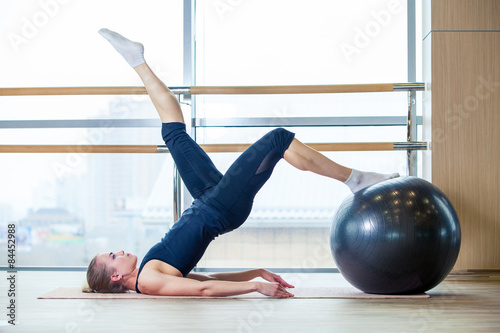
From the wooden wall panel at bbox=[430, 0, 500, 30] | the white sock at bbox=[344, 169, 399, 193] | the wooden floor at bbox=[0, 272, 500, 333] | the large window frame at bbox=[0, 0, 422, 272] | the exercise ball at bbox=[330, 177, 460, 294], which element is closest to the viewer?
the wooden floor at bbox=[0, 272, 500, 333]

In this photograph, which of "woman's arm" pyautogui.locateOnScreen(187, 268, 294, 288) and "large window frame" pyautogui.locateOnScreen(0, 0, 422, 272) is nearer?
"woman's arm" pyautogui.locateOnScreen(187, 268, 294, 288)

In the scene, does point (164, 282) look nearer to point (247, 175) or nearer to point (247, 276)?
point (247, 276)

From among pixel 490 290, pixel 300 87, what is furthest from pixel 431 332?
pixel 300 87

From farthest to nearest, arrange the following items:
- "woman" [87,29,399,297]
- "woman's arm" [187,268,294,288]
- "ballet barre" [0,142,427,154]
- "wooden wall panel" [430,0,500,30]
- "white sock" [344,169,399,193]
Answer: "wooden wall panel" [430,0,500,30], "ballet barre" [0,142,427,154], "woman's arm" [187,268,294,288], "white sock" [344,169,399,193], "woman" [87,29,399,297]

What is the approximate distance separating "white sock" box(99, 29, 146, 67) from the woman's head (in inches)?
36.8

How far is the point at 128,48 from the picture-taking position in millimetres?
2557

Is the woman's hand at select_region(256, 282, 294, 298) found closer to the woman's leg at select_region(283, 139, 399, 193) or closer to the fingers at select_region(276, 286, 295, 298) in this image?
the fingers at select_region(276, 286, 295, 298)

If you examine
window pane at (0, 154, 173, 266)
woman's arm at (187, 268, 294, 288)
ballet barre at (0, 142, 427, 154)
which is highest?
ballet barre at (0, 142, 427, 154)

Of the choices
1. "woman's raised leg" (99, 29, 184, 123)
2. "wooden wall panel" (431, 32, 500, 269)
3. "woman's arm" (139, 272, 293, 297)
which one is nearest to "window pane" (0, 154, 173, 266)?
"woman's raised leg" (99, 29, 184, 123)

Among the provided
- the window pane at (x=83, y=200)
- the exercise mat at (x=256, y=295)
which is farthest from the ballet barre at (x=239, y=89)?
the exercise mat at (x=256, y=295)

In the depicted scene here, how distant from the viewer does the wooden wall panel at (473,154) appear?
2910 millimetres

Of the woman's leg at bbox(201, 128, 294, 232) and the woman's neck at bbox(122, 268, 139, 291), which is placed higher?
the woman's leg at bbox(201, 128, 294, 232)

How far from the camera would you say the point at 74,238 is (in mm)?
3305

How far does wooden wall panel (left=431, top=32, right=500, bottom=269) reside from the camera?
2910 mm
